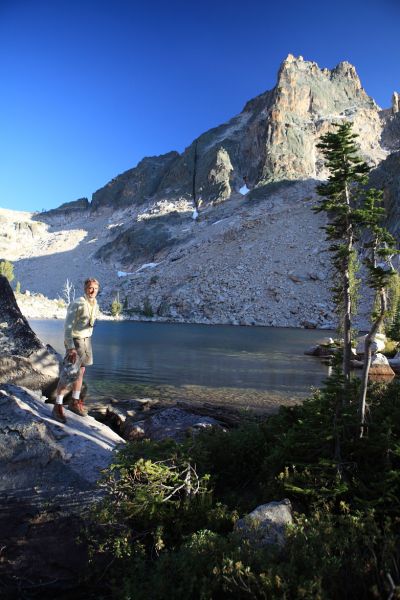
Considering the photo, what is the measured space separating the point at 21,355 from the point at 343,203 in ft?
31.0

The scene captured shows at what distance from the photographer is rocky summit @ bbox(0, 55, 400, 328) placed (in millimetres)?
94125

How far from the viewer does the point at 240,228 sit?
394 ft

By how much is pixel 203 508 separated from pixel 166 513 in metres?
0.44

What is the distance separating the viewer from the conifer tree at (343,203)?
8234mm

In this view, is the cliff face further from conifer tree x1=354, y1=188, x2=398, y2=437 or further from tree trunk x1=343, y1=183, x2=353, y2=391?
conifer tree x1=354, y1=188, x2=398, y2=437

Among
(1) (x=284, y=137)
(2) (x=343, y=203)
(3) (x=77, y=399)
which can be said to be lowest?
(3) (x=77, y=399)

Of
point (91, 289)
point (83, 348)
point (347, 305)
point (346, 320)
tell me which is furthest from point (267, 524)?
point (91, 289)

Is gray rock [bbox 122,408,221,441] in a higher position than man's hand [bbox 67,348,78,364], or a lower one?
lower

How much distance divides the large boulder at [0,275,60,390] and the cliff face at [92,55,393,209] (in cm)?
14721

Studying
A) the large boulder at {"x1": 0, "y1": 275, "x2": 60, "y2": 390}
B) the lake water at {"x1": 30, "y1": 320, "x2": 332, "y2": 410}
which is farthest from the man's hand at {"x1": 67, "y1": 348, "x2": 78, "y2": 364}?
the lake water at {"x1": 30, "y1": 320, "x2": 332, "y2": 410}

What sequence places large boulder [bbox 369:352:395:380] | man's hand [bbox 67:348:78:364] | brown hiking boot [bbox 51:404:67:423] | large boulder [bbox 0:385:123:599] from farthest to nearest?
large boulder [bbox 369:352:395:380]
man's hand [bbox 67:348:78:364]
brown hiking boot [bbox 51:404:67:423]
large boulder [bbox 0:385:123:599]

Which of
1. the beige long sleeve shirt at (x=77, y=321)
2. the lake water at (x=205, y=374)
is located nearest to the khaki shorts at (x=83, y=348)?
the beige long sleeve shirt at (x=77, y=321)

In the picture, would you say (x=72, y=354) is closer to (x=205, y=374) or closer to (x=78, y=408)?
(x=78, y=408)

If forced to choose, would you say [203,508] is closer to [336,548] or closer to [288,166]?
[336,548]
